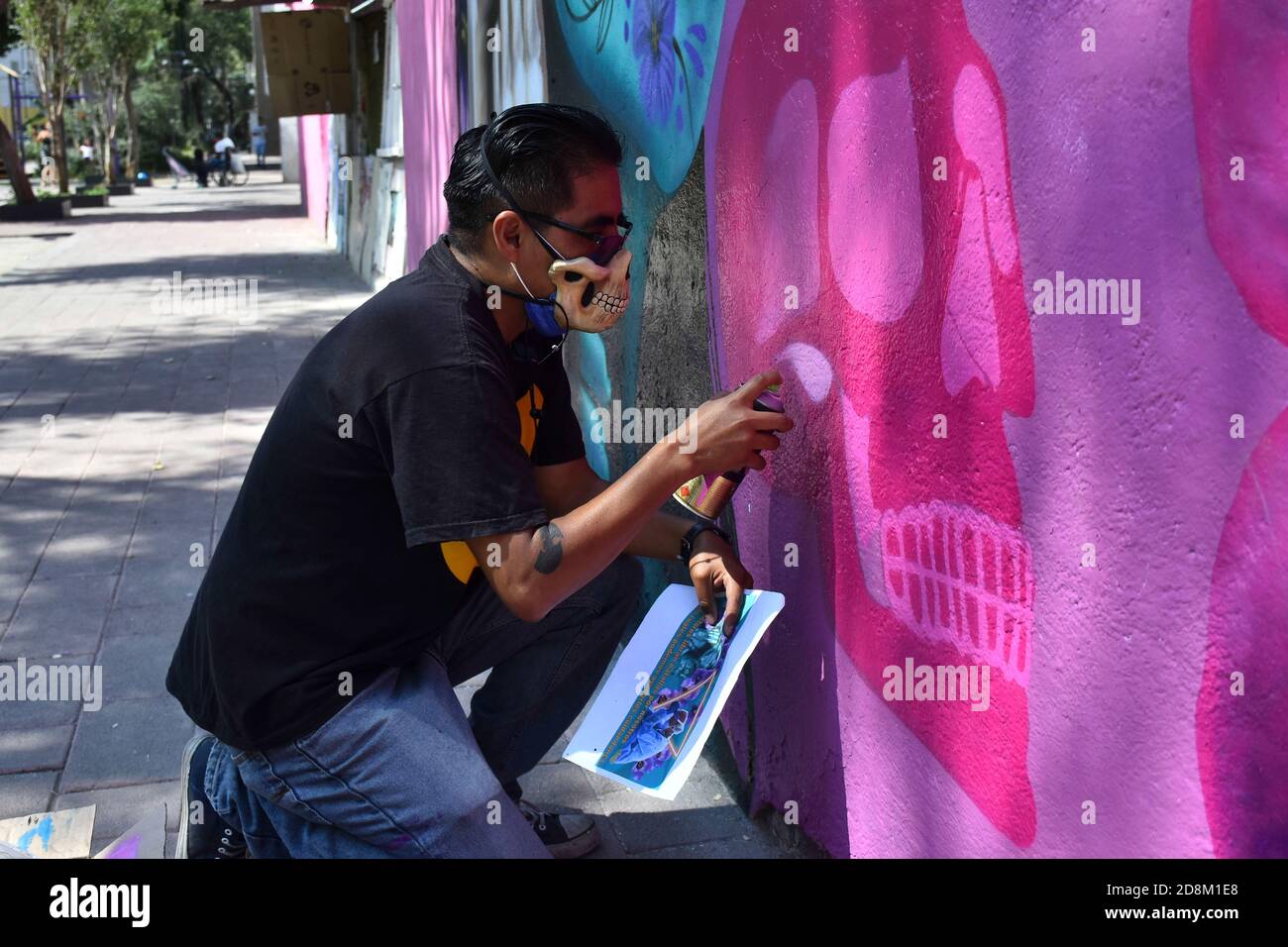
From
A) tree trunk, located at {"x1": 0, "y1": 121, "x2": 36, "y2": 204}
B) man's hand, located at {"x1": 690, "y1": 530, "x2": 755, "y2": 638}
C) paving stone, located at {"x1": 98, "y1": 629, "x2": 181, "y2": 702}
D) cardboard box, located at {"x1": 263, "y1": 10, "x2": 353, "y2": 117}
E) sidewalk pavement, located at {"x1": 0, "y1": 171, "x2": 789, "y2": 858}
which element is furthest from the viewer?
tree trunk, located at {"x1": 0, "y1": 121, "x2": 36, "y2": 204}

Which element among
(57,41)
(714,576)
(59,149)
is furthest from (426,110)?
(59,149)

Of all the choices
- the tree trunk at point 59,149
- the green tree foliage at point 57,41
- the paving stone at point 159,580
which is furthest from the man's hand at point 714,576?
the tree trunk at point 59,149

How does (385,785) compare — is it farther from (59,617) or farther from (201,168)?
(201,168)

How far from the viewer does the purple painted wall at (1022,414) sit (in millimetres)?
1546

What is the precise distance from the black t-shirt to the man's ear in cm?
8

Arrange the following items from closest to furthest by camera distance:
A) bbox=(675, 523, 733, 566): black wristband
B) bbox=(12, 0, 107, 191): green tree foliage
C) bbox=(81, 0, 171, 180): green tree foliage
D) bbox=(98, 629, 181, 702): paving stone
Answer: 1. bbox=(675, 523, 733, 566): black wristband
2. bbox=(98, 629, 181, 702): paving stone
3. bbox=(12, 0, 107, 191): green tree foliage
4. bbox=(81, 0, 171, 180): green tree foliage

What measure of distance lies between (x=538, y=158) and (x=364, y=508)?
0.65 m

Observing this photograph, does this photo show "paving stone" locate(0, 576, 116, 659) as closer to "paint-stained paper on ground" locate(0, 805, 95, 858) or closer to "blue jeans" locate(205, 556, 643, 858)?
"paint-stained paper on ground" locate(0, 805, 95, 858)

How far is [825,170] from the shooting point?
8.14 ft

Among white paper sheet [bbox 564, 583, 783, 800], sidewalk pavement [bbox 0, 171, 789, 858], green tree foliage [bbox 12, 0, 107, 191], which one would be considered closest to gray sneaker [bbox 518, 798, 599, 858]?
sidewalk pavement [bbox 0, 171, 789, 858]

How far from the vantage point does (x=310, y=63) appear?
1528 centimetres

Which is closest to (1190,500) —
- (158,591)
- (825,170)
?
(825,170)

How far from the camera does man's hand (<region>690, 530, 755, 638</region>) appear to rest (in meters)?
2.53

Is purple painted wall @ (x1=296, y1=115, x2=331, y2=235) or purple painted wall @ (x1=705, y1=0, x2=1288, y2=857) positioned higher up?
purple painted wall @ (x1=296, y1=115, x2=331, y2=235)
